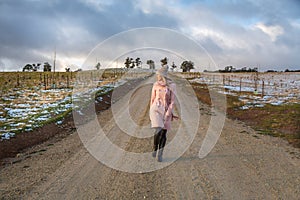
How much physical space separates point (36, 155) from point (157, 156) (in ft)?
9.45

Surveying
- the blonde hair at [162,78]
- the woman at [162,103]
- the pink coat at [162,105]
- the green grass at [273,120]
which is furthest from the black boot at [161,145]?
the green grass at [273,120]

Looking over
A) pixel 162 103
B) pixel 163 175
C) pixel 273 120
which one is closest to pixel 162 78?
pixel 162 103

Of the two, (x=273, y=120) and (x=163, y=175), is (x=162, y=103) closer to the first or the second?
(x=163, y=175)

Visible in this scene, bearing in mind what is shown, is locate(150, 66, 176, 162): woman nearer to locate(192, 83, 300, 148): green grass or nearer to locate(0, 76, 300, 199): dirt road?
locate(0, 76, 300, 199): dirt road

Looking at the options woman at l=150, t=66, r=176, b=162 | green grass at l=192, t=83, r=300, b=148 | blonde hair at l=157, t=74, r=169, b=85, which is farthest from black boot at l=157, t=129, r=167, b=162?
green grass at l=192, t=83, r=300, b=148

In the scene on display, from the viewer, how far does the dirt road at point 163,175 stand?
448cm

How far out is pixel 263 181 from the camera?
498 cm

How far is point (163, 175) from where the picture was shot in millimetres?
5281

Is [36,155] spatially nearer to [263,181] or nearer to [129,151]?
[129,151]

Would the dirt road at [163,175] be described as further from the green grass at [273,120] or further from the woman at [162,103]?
the green grass at [273,120]

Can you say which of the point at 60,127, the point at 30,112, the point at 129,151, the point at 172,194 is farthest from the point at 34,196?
the point at 30,112

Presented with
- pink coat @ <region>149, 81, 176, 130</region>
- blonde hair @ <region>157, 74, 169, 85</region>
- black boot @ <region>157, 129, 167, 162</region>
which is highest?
blonde hair @ <region>157, 74, 169, 85</region>

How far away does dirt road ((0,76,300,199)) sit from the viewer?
448 cm

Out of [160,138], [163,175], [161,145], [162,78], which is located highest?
[162,78]
